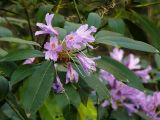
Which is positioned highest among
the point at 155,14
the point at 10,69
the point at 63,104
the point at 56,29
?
the point at 56,29

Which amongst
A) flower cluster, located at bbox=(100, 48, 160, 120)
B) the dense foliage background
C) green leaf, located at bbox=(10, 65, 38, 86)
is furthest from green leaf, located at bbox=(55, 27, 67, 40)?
flower cluster, located at bbox=(100, 48, 160, 120)

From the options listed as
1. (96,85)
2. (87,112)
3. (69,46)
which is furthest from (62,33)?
(87,112)

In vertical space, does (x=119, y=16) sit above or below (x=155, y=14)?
above

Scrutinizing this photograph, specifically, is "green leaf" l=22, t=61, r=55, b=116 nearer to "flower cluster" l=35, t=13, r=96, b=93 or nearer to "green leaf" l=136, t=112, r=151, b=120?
"flower cluster" l=35, t=13, r=96, b=93

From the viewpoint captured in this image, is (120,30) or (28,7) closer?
(120,30)

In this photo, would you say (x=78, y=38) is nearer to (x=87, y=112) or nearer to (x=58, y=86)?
(x=58, y=86)

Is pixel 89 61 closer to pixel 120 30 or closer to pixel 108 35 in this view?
pixel 108 35

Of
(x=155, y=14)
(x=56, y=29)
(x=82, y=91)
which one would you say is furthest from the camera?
(x=155, y=14)

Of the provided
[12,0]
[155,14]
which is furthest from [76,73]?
[155,14]
